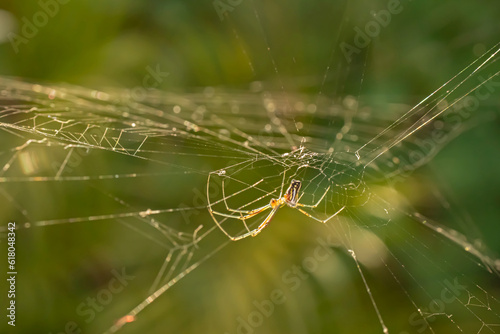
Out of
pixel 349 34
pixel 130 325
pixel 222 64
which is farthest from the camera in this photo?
pixel 349 34

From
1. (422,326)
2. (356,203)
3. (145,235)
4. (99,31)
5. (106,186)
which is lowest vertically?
(422,326)

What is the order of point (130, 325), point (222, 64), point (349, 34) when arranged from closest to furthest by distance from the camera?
point (130, 325)
point (222, 64)
point (349, 34)

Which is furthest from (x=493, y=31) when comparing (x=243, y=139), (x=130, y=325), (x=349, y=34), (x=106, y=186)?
(x=130, y=325)

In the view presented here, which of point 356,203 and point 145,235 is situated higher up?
point 145,235

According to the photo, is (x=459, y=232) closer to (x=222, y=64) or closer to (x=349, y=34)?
(x=349, y=34)

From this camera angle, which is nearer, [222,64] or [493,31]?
[222,64]

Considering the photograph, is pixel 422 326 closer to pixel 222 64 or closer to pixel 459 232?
pixel 459 232
